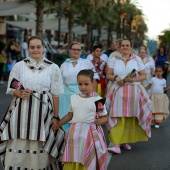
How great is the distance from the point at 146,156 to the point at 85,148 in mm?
2857

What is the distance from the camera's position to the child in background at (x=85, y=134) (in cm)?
549

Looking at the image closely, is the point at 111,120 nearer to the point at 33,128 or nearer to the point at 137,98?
the point at 137,98

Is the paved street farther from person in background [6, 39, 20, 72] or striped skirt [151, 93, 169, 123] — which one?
person in background [6, 39, 20, 72]

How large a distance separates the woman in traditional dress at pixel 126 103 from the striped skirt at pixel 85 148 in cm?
258

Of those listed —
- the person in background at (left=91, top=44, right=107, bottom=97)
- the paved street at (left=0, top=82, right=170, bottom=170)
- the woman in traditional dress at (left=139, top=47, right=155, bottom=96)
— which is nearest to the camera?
the paved street at (left=0, top=82, right=170, bottom=170)

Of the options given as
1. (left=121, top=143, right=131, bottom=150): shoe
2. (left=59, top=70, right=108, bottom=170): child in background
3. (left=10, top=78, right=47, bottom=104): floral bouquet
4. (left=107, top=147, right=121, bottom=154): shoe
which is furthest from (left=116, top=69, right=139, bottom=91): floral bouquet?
(left=10, top=78, right=47, bottom=104): floral bouquet

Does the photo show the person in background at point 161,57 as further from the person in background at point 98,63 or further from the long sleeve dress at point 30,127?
the long sleeve dress at point 30,127

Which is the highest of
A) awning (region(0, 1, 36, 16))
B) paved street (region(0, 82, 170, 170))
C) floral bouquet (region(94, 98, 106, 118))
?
awning (region(0, 1, 36, 16))

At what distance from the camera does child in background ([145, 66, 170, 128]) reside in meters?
11.6

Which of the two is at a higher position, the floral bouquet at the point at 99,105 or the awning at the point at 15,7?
the awning at the point at 15,7

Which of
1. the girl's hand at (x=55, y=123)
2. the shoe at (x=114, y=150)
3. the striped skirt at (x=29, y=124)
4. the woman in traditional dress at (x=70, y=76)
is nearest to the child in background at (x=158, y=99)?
the shoe at (x=114, y=150)

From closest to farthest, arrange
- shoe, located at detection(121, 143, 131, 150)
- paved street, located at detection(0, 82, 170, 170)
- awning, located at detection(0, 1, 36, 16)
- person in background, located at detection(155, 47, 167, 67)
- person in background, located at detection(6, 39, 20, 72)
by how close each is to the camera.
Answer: paved street, located at detection(0, 82, 170, 170) < shoe, located at detection(121, 143, 131, 150) < person in background, located at detection(155, 47, 167, 67) < person in background, located at detection(6, 39, 20, 72) < awning, located at detection(0, 1, 36, 16)

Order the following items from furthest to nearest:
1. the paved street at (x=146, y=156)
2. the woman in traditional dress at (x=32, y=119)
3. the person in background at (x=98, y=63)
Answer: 1. the person in background at (x=98, y=63)
2. the paved street at (x=146, y=156)
3. the woman in traditional dress at (x=32, y=119)

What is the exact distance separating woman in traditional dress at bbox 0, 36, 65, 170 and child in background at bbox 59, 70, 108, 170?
0.23 m
